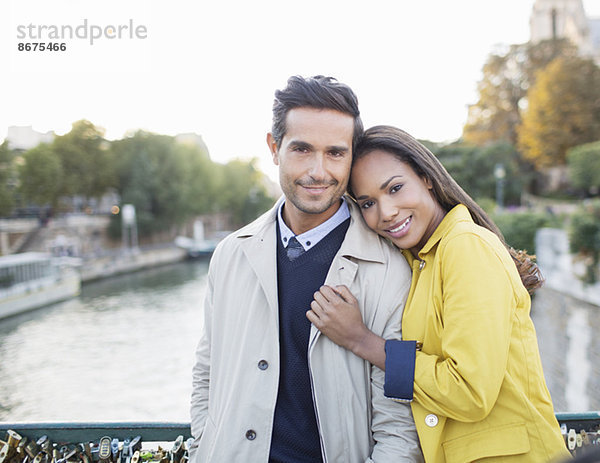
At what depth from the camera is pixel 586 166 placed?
2548 cm

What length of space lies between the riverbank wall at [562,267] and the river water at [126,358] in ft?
1.12

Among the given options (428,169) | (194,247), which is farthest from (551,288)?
(194,247)

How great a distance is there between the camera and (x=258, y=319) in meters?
1.80

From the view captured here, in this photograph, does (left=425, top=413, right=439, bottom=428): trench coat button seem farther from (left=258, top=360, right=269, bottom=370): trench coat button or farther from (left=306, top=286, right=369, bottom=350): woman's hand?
(left=258, top=360, right=269, bottom=370): trench coat button

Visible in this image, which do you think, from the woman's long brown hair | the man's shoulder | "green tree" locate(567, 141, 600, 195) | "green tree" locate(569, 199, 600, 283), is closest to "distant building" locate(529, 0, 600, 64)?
"green tree" locate(567, 141, 600, 195)

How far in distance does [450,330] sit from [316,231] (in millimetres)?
615

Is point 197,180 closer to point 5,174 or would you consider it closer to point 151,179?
point 151,179

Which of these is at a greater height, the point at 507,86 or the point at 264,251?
the point at 507,86

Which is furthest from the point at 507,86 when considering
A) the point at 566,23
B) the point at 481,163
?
the point at 566,23

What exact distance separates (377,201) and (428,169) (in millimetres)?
205

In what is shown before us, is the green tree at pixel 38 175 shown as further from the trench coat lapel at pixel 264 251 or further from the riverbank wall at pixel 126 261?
the trench coat lapel at pixel 264 251

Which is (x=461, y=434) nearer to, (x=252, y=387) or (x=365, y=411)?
(x=365, y=411)

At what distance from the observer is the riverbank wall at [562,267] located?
12234 mm

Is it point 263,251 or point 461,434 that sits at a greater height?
point 263,251
